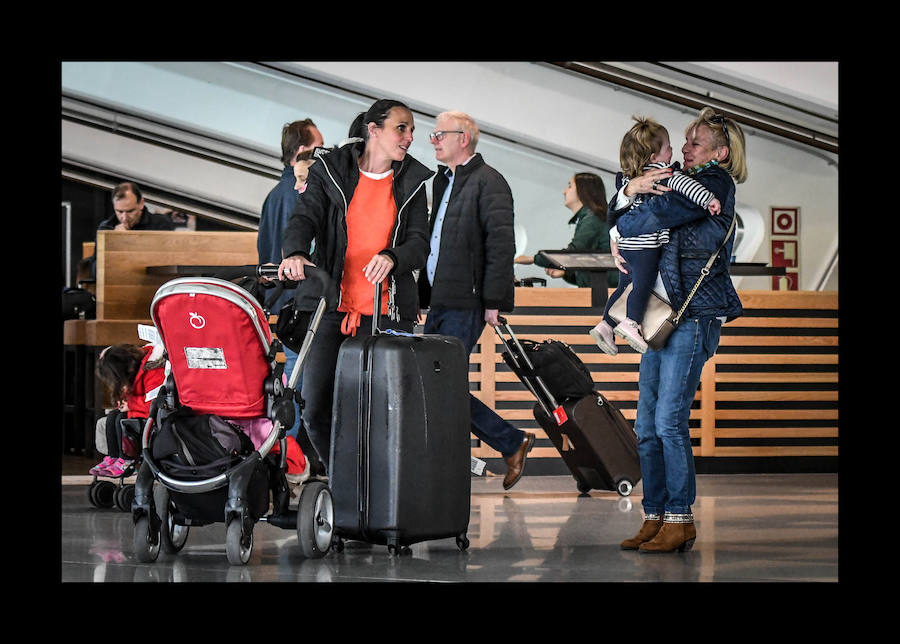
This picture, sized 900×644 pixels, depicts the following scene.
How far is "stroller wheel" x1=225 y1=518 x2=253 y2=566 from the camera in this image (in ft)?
11.4

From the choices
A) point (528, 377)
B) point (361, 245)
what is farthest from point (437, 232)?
point (361, 245)

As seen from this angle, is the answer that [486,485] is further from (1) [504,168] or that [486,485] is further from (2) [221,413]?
(1) [504,168]

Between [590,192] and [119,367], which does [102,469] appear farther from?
[590,192]

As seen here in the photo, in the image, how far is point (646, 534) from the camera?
12.6 ft

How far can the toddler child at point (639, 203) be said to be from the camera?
12.1 ft

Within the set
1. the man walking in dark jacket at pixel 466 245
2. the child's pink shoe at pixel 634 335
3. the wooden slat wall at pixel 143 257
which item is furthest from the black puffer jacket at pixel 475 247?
the wooden slat wall at pixel 143 257

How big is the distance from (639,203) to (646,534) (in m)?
0.95

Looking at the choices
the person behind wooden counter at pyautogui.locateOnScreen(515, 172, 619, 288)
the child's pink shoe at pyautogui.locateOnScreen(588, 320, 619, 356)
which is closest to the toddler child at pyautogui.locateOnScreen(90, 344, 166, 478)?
the child's pink shoe at pyautogui.locateOnScreen(588, 320, 619, 356)

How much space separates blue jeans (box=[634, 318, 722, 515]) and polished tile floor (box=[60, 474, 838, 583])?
0.20 metres

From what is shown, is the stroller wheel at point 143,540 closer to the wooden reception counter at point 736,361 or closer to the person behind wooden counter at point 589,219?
the wooden reception counter at point 736,361

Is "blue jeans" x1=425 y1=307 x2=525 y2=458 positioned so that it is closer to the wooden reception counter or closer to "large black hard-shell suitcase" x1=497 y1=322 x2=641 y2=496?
"large black hard-shell suitcase" x1=497 y1=322 x2=641 y2=496

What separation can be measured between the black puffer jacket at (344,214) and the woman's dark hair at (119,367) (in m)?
1.32
